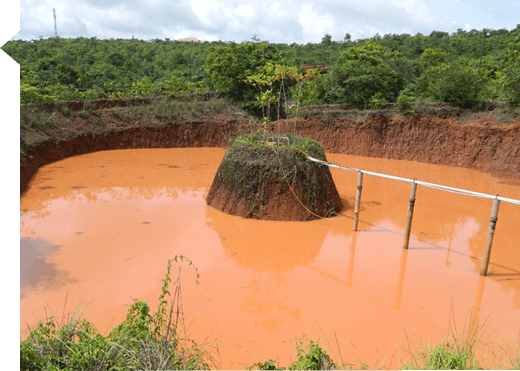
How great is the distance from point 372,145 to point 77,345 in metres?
16.1

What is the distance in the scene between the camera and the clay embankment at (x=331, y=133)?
15.2 metres

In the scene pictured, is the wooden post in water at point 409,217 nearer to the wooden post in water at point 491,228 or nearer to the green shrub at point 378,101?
the wooden post in water at point 491,228

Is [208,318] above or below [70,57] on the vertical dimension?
below

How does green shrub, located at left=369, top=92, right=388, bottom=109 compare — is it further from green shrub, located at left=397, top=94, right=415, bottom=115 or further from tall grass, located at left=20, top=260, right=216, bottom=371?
tall grass, located at left=20, top=260, right=216, bottom=371

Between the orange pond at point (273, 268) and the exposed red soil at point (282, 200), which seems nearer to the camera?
the orange pond at point (273, 268)

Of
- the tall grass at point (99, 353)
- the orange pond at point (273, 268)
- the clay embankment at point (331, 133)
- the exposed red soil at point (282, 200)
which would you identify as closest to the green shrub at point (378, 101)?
the clay embankment at point (331, 133)

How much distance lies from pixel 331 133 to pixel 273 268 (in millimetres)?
12327

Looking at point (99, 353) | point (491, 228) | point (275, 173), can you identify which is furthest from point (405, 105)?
point (99, 353)

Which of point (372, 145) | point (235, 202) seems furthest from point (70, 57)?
point (235, 202)

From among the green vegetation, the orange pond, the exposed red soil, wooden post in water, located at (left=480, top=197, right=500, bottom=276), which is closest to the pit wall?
the orange pond

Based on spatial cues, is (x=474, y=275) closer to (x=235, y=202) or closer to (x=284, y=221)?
(x=284, y=221)

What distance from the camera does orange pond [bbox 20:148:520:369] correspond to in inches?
204

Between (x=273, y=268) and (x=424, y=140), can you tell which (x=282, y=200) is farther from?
(x=424, y=140)

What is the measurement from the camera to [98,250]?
736 cm
